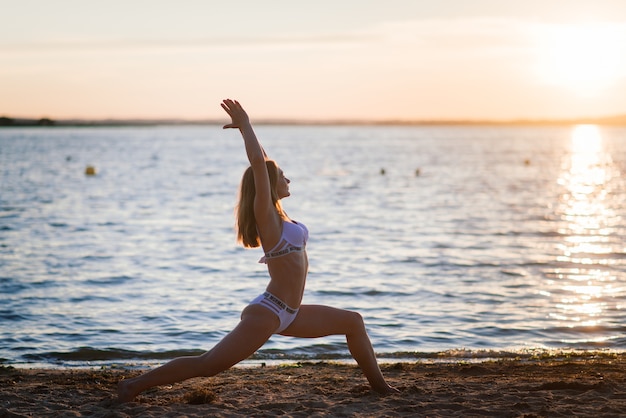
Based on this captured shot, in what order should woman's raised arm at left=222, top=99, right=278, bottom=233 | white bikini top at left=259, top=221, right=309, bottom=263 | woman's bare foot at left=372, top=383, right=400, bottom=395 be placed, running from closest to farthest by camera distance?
woman's raised arm at left=222, top=99, right=278, bottom=233, white bikini top at left=259, top=221, right=309, bottom=263, woman's bare foot at left=372, top=383, right=400, bottom=395

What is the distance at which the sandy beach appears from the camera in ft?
21.5

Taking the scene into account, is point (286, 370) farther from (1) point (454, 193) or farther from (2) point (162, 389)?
(1) point (454, 193)

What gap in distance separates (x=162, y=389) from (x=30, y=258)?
41.8 ft

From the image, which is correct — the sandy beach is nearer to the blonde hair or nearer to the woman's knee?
the woman's knee

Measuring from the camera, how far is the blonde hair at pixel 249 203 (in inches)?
247

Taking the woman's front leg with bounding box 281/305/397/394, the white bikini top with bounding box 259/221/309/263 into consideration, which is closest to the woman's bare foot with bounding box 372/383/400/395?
the woman's front leg with bounding box 281/305/397/394

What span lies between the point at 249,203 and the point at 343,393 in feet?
6.91

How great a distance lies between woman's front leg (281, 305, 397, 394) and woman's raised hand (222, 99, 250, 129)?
156cm

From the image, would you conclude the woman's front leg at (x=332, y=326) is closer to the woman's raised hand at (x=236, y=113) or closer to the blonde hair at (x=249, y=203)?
the blonde hair at (x=249, y=203)

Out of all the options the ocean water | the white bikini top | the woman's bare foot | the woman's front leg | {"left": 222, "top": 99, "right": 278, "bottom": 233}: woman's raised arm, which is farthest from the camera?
the ocean water

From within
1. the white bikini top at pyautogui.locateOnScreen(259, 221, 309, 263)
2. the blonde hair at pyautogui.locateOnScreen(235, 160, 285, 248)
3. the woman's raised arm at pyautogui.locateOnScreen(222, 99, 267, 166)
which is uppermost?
the woman's raised arm at pyautogui.locateOnScreen(222, 99, 267, 166)

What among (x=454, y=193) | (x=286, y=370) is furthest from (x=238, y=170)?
(x=286, y=370)

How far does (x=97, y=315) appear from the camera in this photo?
12.9m

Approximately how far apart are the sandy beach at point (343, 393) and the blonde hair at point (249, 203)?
1493mm
